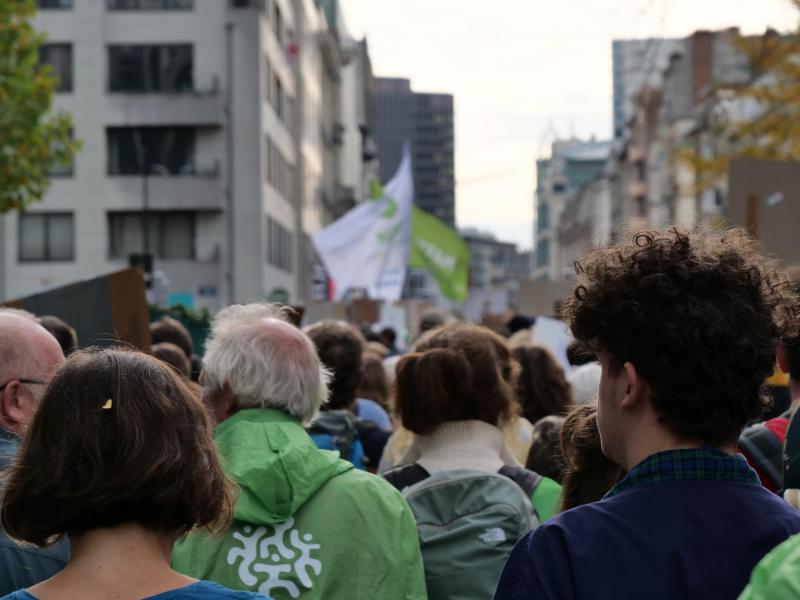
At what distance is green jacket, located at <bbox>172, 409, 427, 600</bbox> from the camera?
409 cm

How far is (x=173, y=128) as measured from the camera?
51656 mm

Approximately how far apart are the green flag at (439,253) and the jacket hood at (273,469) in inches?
868

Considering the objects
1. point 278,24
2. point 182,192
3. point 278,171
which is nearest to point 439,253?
point 182,192

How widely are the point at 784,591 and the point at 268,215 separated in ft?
171

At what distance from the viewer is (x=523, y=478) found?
4.93 metres

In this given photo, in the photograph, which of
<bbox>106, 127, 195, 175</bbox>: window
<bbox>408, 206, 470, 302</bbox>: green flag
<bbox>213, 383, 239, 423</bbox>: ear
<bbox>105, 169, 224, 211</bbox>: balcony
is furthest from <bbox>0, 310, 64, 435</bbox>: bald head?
<bbox>106, 127, 195, 175</bbox>: window

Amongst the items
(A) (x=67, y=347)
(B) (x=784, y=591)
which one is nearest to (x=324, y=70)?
(A) (x=67, y=347)

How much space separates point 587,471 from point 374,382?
5.47m

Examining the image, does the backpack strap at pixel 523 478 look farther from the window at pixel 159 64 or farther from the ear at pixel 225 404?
the window at pixel 159 64

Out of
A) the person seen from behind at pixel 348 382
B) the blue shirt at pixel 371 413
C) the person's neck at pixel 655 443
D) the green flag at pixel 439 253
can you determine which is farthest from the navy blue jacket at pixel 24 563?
the green flag at pixel 439 253

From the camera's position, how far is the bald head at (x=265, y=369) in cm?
448

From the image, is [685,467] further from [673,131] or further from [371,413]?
[673,131]

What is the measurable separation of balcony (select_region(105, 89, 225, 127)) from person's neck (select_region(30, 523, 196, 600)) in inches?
1940

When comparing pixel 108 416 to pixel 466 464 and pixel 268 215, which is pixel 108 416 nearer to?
pixel 466 464
